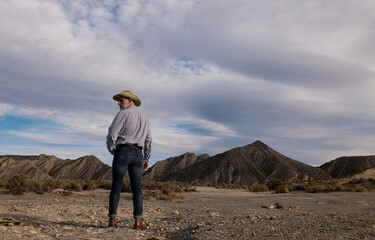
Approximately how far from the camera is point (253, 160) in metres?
66.9

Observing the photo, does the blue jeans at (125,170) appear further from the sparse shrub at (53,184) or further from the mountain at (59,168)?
the mountain at (59,168)

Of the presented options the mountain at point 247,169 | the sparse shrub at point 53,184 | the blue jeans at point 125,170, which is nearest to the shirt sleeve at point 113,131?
the blue jeans at point 125,170

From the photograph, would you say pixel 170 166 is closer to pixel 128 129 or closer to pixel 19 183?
pixel 19 183

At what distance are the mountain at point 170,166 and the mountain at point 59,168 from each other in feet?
36.9

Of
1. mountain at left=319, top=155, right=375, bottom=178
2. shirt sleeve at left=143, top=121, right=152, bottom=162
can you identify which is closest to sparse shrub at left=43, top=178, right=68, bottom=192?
shirt sleeve at left=143, top=121, right=152, bottom=162

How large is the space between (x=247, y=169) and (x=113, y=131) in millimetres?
58559

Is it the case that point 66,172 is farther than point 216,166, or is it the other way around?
point 66,172

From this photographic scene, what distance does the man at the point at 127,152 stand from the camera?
16.4 feet

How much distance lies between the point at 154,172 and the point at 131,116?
68.7 m

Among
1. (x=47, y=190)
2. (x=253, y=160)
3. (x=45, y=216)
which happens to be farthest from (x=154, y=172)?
(x=45, y=216)

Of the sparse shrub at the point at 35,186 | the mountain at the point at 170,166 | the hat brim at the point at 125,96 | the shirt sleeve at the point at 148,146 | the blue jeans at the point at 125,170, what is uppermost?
the mountain at the point at 170,166

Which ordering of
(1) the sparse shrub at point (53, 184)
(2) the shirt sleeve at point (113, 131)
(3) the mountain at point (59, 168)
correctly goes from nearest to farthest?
(2) the shirt sleeve at point (113, 131) → (1) the sparse shrub at point (53, 184) → (3) the mountain at point (59, 168)

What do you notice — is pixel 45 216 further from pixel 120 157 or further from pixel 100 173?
pixel 100 173

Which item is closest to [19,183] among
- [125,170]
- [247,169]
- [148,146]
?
[148,146]
